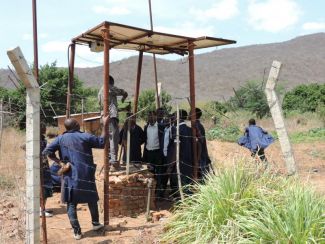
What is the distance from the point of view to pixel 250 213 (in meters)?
4.71

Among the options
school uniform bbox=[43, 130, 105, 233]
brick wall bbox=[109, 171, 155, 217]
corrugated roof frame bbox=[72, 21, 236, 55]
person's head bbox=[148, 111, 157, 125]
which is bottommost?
brick wall bbox=[109, 171, 155, 217]

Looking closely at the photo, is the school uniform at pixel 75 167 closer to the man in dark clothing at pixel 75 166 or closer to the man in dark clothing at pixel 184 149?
the man in dark clothing at pixel 75 166

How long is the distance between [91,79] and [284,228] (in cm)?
5600

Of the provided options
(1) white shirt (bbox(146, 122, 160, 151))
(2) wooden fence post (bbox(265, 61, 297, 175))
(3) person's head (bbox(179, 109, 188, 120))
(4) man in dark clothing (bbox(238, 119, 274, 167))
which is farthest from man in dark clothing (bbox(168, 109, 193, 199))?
(4) man in dark clothing (bbox(238, 119, 274, 167))

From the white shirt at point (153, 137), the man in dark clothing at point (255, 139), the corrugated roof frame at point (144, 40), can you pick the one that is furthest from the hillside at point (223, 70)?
the white shirt at point (153, 137)

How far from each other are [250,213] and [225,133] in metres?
14.7

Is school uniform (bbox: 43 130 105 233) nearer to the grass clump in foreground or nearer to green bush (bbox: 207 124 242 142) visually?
the grass clump in foreground

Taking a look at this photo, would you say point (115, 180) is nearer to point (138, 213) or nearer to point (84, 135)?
point (138, 213)

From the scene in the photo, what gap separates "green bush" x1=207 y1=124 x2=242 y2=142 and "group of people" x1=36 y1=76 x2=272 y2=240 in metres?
9.66

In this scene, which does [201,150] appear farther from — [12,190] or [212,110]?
[212,110]

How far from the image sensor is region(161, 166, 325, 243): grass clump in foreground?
4270 millimetres

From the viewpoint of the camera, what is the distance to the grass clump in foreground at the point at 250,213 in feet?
14.0

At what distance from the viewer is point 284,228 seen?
167 inches

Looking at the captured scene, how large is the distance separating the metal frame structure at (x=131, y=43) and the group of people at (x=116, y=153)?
0.56 ft
